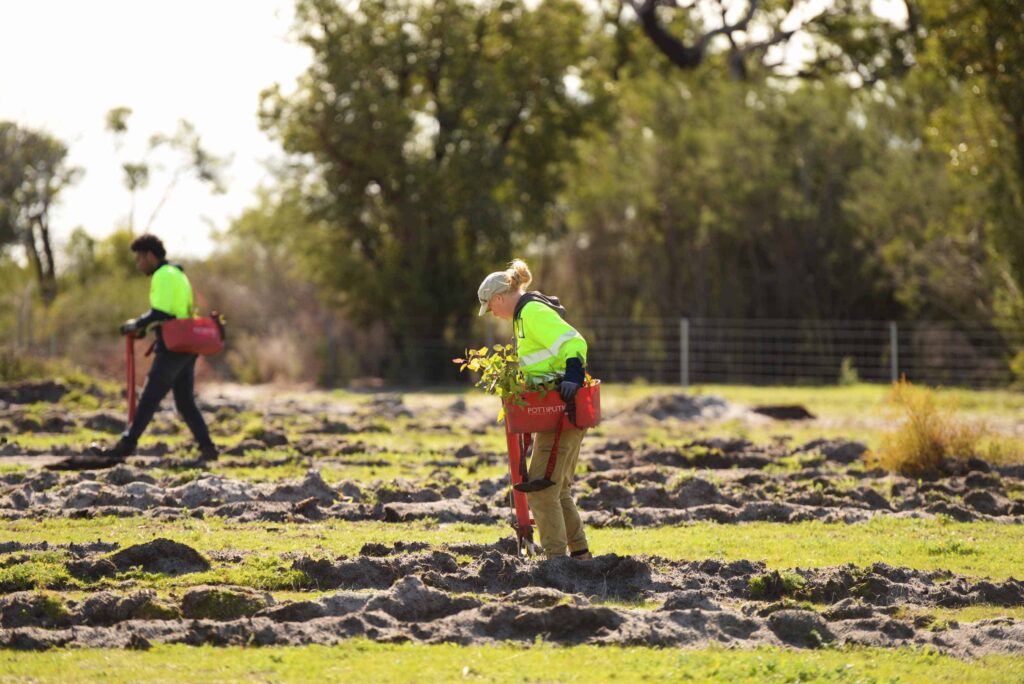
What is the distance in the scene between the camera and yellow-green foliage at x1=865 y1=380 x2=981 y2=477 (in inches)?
594

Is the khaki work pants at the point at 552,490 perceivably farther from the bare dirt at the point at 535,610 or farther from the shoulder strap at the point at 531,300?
the shoulder strap at the point at 531,300

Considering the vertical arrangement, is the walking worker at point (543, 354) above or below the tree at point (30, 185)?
below

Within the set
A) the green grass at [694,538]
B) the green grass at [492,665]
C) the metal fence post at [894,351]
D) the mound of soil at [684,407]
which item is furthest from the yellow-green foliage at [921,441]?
the metal fence post at [894,351]

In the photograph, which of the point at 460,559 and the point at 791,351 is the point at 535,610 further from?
the point at 791,351

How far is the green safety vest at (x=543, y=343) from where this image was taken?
9156 millimetres

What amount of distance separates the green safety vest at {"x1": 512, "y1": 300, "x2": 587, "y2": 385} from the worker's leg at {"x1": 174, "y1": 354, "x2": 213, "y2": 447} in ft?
22.2

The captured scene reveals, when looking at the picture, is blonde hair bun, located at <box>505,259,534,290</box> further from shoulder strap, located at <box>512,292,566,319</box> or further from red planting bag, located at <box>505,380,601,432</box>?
red planting bag, located at <box>505,380,601,432</box>

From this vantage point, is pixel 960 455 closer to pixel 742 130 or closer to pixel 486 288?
pixel 486 288

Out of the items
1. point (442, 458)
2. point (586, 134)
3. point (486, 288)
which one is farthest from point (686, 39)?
point (486, 288)

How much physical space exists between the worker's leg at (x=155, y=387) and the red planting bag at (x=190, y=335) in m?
0.14

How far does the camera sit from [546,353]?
30.3 feet

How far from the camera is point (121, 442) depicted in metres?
15.0

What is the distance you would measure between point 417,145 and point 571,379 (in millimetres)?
28320

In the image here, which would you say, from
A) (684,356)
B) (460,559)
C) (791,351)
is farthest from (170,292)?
(791,351)
